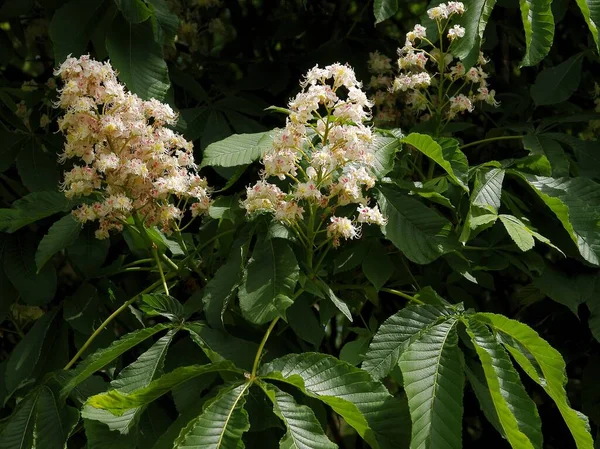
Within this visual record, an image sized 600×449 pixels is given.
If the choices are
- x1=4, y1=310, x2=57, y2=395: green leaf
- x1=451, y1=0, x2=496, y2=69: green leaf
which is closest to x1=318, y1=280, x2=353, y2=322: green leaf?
x1=451, y1=0, x2=496, y2=69: green leaf

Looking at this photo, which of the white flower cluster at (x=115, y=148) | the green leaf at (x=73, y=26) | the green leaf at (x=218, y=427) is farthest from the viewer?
the green leaf at (x=73, y=26)

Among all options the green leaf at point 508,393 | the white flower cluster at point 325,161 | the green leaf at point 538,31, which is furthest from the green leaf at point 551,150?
the green leaf at point 508,393

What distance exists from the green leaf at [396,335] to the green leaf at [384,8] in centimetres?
63

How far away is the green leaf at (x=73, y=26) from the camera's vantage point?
1949mm

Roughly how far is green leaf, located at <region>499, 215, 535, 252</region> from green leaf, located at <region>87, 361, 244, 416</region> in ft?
1.82

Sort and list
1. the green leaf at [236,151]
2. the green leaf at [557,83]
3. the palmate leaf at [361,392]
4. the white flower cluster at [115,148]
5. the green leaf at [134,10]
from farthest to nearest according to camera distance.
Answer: the green leaf at [557,83] < the green leaf at [134,10] < the green leaf at [236,151] < the white flower cluster at [115,148] < the palmate leaf at [361,392]

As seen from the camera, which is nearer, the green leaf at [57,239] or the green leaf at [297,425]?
the green leaf at [297,425]

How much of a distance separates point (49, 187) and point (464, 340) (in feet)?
3.33

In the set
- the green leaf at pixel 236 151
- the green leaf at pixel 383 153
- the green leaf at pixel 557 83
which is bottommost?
the green leaf at pixel 557 83

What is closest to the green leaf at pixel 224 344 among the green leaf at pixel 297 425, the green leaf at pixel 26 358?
the green leaf at pixel 297 425

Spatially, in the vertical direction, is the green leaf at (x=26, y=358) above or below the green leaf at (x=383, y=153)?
below

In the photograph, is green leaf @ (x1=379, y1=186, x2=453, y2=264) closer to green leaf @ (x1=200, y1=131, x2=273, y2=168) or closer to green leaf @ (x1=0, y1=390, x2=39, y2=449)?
green leaf @ (x1=200, y1=131, x2=273, y2=168)

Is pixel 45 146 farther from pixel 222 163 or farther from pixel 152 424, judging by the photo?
pixel 152 424

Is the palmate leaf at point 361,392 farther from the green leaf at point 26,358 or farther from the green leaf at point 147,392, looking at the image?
the green leaf at point 26,358
